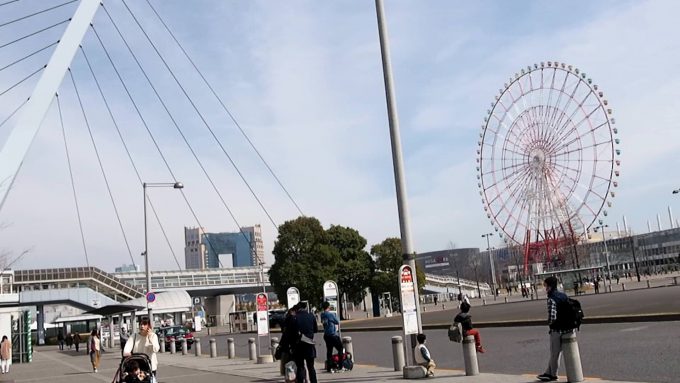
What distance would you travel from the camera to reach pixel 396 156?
14398 millimetres

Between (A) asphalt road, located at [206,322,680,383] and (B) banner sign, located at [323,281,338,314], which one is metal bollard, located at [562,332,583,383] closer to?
(A) asphalt road, located at [206,322,680,383]

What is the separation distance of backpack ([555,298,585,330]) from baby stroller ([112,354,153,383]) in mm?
7033

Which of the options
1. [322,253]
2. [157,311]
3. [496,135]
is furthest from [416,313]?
[157,311]

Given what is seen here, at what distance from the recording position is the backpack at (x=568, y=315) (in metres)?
11.2

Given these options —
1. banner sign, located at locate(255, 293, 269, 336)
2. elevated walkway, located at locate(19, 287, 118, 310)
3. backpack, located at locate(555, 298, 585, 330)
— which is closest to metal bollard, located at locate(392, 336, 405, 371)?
backpack, located at locate(555, 298, 585, 330)

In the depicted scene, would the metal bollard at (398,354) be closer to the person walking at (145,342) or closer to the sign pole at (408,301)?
the sign pole at (408,301)

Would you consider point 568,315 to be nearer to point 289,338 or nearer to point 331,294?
point 289,338

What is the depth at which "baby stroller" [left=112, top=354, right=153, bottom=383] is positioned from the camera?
34.8 ft

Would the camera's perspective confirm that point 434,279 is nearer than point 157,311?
No

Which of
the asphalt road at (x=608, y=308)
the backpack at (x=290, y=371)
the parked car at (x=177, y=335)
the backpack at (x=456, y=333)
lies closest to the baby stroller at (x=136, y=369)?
the backpack at (x=290, y=371)

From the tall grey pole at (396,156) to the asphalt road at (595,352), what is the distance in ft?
9.96

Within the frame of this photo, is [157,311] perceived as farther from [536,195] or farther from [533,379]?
[533,379]

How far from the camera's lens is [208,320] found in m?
101

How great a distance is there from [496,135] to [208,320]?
58.7 m
